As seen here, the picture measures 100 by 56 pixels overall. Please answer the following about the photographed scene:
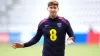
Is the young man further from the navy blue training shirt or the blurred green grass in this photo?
the blurred green grass

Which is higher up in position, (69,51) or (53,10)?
(53,10)

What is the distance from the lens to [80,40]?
464 inches

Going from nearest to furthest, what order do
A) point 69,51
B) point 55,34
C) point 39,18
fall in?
point 55,34, point 69,51, point 39,18

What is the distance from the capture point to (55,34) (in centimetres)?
486

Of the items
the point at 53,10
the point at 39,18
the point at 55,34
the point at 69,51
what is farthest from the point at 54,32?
the point at 39,18

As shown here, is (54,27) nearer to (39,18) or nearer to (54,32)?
(54,32)

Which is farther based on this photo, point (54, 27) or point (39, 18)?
point (39, 18)

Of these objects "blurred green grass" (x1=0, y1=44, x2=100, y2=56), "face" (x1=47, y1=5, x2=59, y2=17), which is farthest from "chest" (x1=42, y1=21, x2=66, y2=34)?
"blurred green grass" (x1=0, y1=44, x2=100, y2=56)

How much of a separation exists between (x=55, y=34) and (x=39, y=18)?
23.4 ft

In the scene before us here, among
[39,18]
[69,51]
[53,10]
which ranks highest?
[53,10]

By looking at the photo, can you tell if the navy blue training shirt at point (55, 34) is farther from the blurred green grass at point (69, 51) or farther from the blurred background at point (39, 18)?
the blurred background at point (39, 18)

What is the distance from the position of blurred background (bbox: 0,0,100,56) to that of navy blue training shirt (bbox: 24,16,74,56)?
656 cm

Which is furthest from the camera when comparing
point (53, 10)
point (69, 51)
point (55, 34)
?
point (69, 51)

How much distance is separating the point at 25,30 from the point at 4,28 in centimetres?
70
